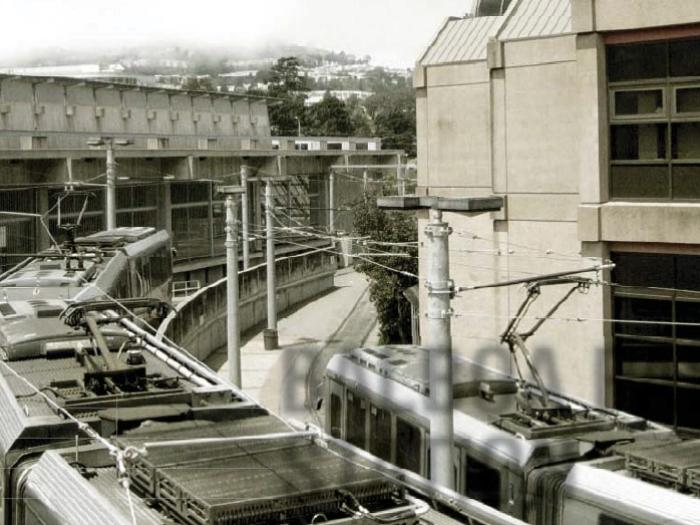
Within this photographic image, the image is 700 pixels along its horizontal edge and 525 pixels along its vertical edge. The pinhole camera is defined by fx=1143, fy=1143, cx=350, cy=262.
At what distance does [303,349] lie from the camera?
35688 millimetres

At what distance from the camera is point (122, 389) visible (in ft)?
37.1

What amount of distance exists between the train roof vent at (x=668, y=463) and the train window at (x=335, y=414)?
6671mm

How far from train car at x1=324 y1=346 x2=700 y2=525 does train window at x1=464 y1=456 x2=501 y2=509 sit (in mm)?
11

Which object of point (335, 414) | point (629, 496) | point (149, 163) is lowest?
point (335, 414)

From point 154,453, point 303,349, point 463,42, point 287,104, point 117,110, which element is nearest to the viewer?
point 154,453

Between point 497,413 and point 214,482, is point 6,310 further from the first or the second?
point 214,482

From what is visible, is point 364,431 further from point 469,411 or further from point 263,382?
point 263,382

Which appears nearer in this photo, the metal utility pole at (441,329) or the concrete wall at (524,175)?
the metal utility pole at (441,329)

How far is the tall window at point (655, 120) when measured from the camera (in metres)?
18.5

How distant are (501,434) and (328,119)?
99.7m

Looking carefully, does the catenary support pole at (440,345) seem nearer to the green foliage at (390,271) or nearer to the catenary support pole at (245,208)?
the catenary support pole at (245,208)

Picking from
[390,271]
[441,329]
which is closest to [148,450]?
[441,329]

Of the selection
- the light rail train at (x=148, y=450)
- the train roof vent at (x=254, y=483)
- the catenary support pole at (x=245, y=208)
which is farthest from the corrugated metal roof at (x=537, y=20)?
→ the train roof vent at (x=254, y=483)

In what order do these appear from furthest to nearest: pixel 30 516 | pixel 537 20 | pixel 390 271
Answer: pixel 390 271
pixel 537 20
pixel 30 516
